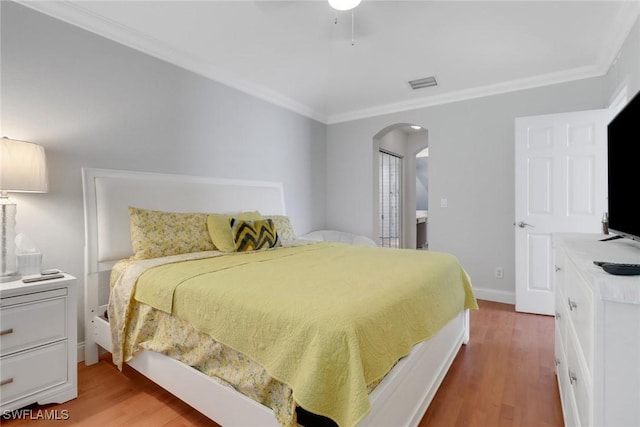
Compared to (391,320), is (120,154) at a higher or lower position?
higher

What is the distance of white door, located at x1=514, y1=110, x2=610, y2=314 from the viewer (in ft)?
9.53

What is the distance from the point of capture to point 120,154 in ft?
8.29

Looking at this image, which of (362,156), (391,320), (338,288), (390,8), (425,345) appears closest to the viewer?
(391,320)

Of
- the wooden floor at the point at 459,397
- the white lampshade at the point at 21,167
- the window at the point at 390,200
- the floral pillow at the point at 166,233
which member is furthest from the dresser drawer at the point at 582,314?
the window at the point at 390,200

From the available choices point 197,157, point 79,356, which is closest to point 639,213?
point 197,157

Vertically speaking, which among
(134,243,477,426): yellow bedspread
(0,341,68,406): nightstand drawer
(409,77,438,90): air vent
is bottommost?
(0,341,68,406): nightstand drawer

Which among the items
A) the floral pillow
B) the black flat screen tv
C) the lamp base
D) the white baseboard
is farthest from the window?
the lamp base

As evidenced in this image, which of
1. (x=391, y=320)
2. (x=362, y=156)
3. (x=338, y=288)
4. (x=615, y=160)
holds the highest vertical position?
(x=362, y=156)

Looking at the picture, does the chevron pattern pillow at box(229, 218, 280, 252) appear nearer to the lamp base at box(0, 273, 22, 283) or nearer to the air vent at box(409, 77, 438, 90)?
the lamp base at box(0, 273, 22, 283)

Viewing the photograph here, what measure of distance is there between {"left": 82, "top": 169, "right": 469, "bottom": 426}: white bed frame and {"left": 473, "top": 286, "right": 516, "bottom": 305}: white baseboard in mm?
1366

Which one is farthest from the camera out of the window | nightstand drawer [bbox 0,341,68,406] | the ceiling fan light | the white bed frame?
the window

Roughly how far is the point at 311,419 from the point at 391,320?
1.60 feet

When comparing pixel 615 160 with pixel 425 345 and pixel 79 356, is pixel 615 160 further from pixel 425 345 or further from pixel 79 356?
pixel 79 356

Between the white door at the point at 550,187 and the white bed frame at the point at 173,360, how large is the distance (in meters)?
1.21
